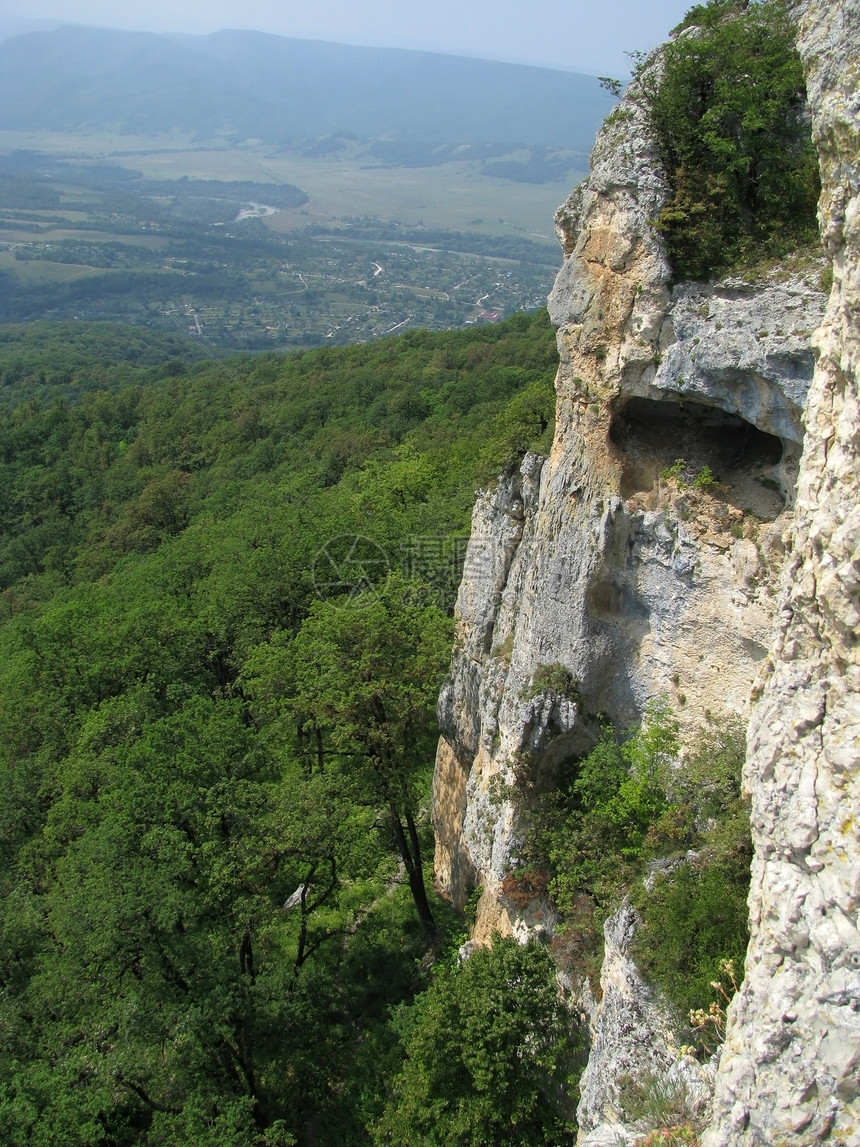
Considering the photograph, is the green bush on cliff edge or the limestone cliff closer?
the limestone cliff

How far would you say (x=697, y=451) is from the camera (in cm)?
1532

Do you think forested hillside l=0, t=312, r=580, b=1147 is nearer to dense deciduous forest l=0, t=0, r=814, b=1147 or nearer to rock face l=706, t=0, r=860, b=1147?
dense deciduous forest l=0, t=0, r=814, b=1147

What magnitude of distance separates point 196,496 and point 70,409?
116 feet

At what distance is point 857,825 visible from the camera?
7406 millimetres

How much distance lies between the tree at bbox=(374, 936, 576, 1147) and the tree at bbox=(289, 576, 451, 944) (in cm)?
602

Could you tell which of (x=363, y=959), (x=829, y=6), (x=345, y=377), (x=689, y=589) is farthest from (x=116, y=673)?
(x=345, y=377)

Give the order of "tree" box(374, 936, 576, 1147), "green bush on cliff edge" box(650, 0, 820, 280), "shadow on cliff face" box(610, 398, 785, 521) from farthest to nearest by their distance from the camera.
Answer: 1. "shadow on cliff face" box(610, 398, 785, 521)
2. "tree" box(374, 936, 576, 1147)
3. "green bush on cliff edge" box(650, 0, 820, 280)

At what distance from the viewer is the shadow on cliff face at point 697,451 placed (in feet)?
47.4

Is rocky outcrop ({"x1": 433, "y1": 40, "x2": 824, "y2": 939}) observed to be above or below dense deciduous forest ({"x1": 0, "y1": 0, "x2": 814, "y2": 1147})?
above

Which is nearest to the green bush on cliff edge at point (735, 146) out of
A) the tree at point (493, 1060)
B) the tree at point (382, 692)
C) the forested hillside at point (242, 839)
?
the forested hillside at point (242, 839)

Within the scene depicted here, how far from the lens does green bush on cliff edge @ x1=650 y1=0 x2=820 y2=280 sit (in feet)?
45.8

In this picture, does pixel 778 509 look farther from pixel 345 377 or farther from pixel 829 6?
pixel 345 377

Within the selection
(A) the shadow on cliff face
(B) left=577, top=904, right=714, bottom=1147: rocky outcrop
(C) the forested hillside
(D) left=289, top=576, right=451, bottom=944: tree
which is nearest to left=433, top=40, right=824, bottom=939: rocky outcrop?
(A) the shadow on cliff face

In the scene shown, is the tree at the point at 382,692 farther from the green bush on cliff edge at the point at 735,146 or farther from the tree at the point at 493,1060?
the green bush on cliff edge at the point at 735,146
